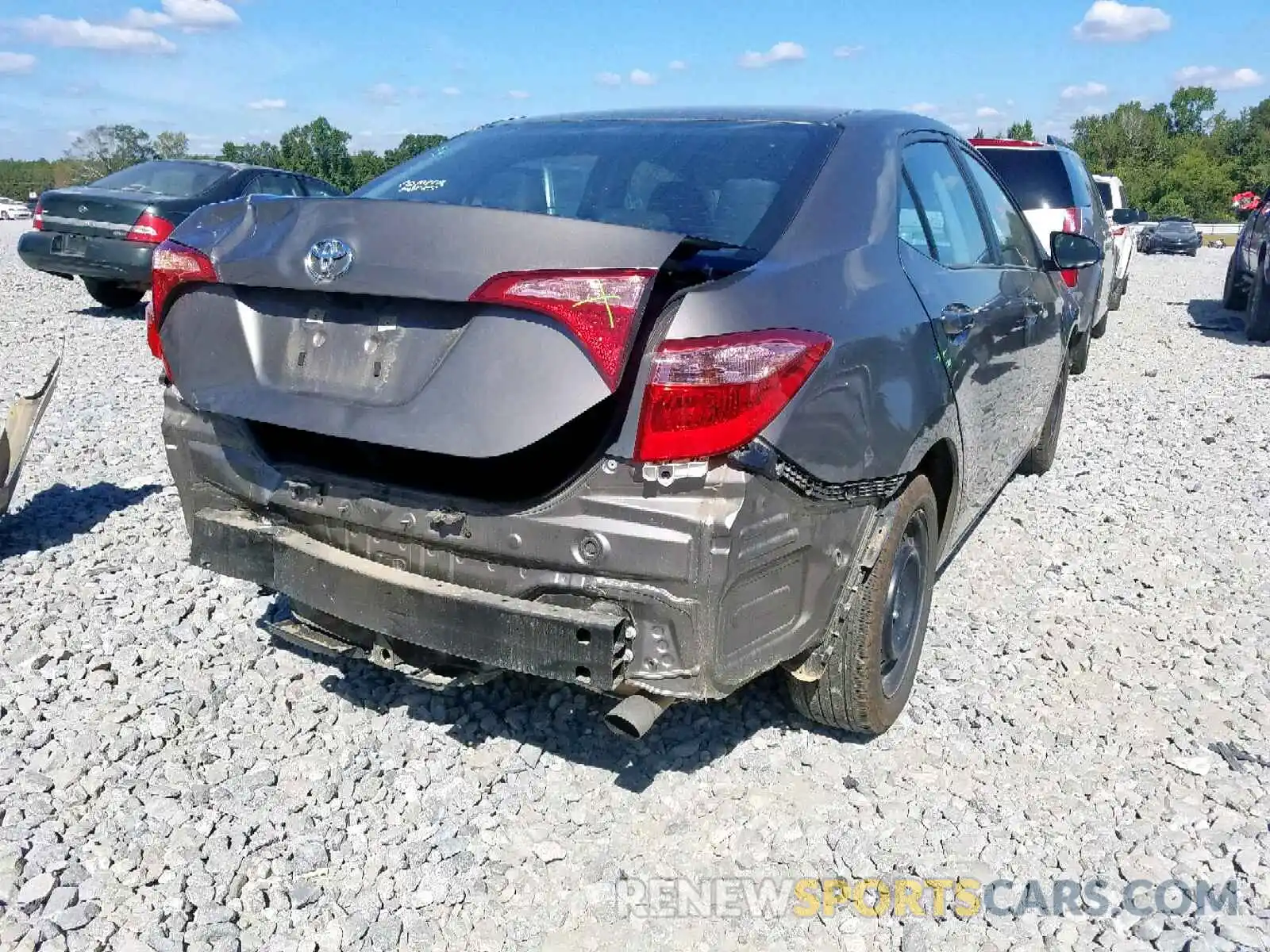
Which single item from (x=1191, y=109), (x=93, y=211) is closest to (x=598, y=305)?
(x=93, y=211)

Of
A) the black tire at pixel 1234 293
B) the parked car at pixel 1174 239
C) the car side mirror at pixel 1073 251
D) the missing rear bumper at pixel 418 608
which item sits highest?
the car side mirror at pixel 1073 251

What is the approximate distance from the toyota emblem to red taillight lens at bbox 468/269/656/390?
1.59 ft

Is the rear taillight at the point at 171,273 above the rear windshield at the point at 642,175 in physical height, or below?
below

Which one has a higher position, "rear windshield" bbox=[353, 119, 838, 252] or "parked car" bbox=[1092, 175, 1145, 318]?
"rear windshield" bbox=[353, 119, 838, 252]

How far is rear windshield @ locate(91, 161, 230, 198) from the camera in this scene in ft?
34.3

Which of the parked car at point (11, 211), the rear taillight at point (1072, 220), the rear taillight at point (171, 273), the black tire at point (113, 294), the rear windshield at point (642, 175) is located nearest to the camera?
the rear taillight at point (171, 273)

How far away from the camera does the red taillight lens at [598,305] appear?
211cm

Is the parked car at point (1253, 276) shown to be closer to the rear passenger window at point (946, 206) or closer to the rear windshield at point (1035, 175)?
the rear windshield at point (1035, 175)

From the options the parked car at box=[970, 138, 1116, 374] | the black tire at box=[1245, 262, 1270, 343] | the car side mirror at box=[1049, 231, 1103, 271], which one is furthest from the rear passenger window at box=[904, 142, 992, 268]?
the black tire at box=[1245, 262, 1270, 343]

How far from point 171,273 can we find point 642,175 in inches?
49.6

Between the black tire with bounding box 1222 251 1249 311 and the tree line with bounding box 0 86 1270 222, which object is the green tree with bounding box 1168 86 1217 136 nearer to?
the tree line with bounding box 0 86 1270 222

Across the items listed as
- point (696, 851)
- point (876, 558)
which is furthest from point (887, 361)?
point (696, 851)

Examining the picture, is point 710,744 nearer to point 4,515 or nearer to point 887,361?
point 887,361

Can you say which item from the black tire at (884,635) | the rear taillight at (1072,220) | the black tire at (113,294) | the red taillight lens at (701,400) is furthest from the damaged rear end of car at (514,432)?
the black tire at (113,294)
